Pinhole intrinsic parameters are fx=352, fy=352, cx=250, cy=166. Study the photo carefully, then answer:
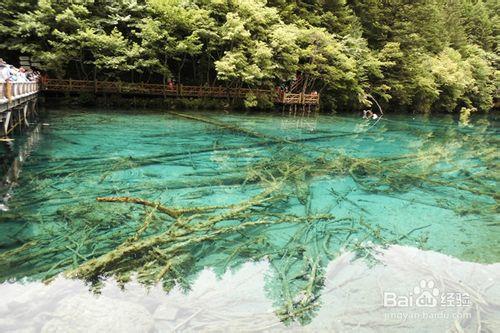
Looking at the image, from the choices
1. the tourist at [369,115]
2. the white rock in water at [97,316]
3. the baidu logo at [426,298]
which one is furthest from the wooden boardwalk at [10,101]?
the tourist at [369,115]

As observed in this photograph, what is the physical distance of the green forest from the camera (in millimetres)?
19125

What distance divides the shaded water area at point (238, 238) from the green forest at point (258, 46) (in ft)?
32.7

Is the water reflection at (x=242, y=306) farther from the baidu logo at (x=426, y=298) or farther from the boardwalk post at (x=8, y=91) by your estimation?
the boardwalk post at (x=8, y=91)

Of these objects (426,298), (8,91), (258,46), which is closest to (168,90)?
(258,46)

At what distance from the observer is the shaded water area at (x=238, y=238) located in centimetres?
411

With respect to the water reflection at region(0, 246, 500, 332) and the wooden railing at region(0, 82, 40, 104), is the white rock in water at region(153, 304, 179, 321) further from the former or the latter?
the wooden railing at region(0, 82, 40, 104)

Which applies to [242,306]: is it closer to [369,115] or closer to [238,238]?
[238,238]

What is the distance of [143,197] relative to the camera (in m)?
7.20

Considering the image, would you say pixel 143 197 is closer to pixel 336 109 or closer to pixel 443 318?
pixel 443 318

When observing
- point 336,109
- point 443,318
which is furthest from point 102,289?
point 336,109

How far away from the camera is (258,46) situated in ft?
72.2

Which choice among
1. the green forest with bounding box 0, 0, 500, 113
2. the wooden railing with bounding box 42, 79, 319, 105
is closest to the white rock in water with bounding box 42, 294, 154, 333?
the green forest with bounding box 0, 0, 500, 113

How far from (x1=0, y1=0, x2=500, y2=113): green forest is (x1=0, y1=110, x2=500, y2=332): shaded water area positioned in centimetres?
996

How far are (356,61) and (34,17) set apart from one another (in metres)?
21.2
